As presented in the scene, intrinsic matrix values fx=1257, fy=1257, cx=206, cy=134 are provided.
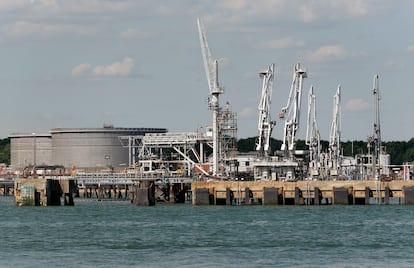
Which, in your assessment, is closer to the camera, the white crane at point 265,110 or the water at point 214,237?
the water at point 214,237

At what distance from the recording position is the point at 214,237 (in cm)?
8306

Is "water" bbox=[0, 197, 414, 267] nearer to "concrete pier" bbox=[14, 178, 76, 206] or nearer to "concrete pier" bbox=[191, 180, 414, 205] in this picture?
"concrete pier" bbox=[191, 180, 414, 205]

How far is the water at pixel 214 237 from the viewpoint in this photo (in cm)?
6769

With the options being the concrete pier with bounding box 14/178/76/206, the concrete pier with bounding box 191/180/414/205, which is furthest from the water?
the concrete pier with bounding box 14/178/76/206

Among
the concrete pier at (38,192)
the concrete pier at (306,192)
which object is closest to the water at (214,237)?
the concrete pier at (306,192)

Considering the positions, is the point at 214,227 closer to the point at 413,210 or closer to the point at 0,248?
the point at 0,248

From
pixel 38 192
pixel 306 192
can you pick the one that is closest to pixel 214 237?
pixel 306 192

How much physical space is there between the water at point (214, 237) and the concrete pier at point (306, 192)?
2.45 metres

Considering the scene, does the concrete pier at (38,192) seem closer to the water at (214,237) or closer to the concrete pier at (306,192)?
the water at (214,237)

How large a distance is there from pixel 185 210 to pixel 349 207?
15.8 meters

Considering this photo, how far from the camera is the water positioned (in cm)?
6769

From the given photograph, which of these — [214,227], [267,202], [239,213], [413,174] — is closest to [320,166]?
[413,174]

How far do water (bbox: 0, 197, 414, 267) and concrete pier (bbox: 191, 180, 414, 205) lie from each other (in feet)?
8.03

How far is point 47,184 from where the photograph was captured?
132000 mm
